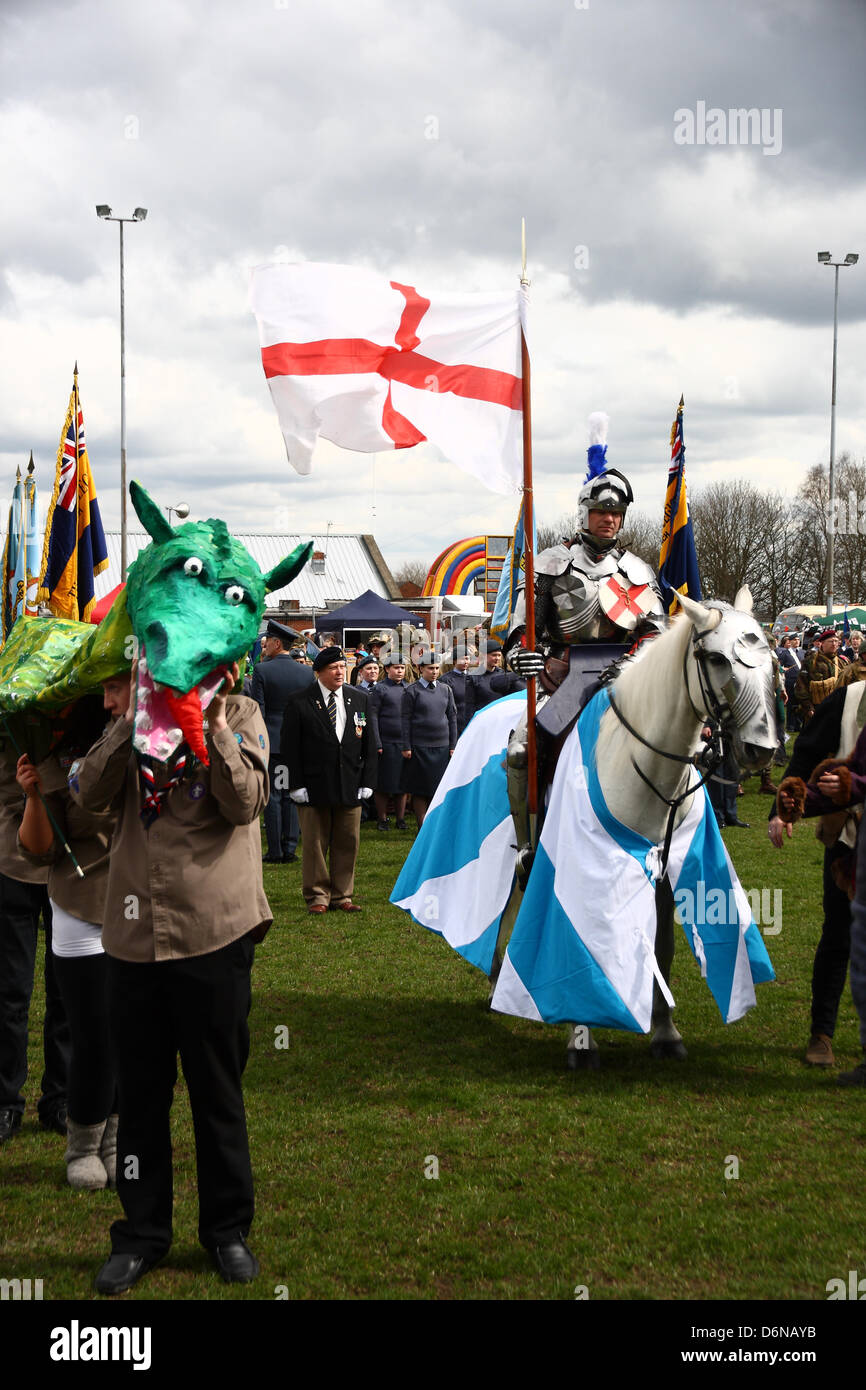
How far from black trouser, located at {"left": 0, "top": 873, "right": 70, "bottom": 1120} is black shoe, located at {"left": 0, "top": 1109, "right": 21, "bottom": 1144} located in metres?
0.02

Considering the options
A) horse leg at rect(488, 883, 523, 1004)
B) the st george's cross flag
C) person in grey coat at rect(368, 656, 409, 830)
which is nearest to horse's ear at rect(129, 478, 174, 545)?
the st george's cross flag

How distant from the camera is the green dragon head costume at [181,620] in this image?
10.0 feet

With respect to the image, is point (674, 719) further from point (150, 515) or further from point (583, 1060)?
point (150, 515)

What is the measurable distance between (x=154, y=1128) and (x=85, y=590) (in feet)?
21.6

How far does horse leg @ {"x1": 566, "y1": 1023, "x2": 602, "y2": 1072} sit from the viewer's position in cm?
595

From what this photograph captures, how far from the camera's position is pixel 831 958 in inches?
233

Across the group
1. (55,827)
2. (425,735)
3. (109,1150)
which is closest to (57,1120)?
(109,1150)

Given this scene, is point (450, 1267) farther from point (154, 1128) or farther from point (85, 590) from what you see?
point (85, 590)

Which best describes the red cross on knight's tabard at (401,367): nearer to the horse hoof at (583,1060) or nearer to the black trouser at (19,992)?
the black trouser at (19,992)

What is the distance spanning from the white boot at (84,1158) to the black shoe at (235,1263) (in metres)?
0.98

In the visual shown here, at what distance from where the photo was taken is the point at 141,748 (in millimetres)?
3061

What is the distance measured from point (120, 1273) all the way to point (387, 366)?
368cm
